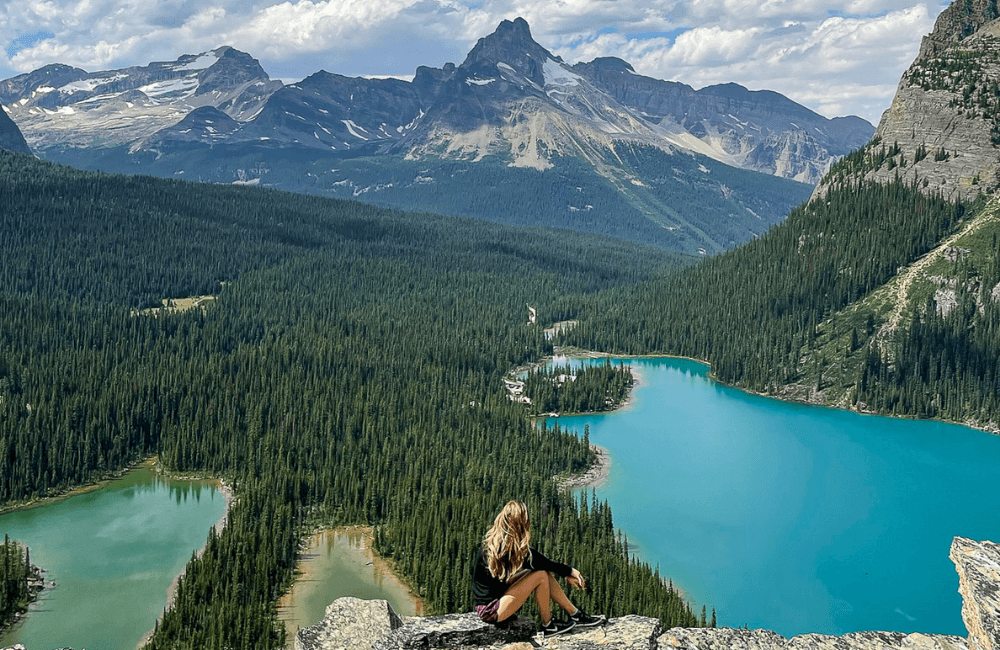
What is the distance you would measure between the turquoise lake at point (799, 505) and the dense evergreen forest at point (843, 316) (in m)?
7.00

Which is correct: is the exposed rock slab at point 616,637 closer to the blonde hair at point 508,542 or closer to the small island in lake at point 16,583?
the blonde hair at point 508,542

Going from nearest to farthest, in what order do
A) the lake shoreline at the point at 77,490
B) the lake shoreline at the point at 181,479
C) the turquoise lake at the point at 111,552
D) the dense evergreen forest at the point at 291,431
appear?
Answer: the turquoise lake at the point at 111,552 → the lake shoreline at the point at 181,479 → the dense evergreen forest at the point at 291,431 → the lake shoreline at the point at 77,490

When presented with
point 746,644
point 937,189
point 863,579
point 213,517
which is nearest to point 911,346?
point 937,189

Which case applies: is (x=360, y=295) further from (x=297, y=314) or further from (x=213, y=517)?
(x=213, y=517)

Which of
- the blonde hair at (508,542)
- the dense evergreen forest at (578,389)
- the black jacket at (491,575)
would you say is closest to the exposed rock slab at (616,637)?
the black jacket at (491,575)

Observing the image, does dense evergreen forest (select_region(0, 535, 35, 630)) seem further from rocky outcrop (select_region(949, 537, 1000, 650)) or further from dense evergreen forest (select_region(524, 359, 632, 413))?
dense evergreen forest (select_region(524, 359, 632, 413))

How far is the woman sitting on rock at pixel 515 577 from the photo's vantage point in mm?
21172

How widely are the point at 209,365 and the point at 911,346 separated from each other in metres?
99.9

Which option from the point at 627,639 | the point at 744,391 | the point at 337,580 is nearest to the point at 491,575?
the point at 627,639

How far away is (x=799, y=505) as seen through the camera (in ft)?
285

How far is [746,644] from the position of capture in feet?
68.3

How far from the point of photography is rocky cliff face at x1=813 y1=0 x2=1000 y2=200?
489 ft

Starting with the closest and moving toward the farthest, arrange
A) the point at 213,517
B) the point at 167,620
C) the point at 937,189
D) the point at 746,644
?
the point at 746,644
the point at 167,620
the point at 213,517
the point at 937,189

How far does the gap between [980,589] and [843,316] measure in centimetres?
13517
